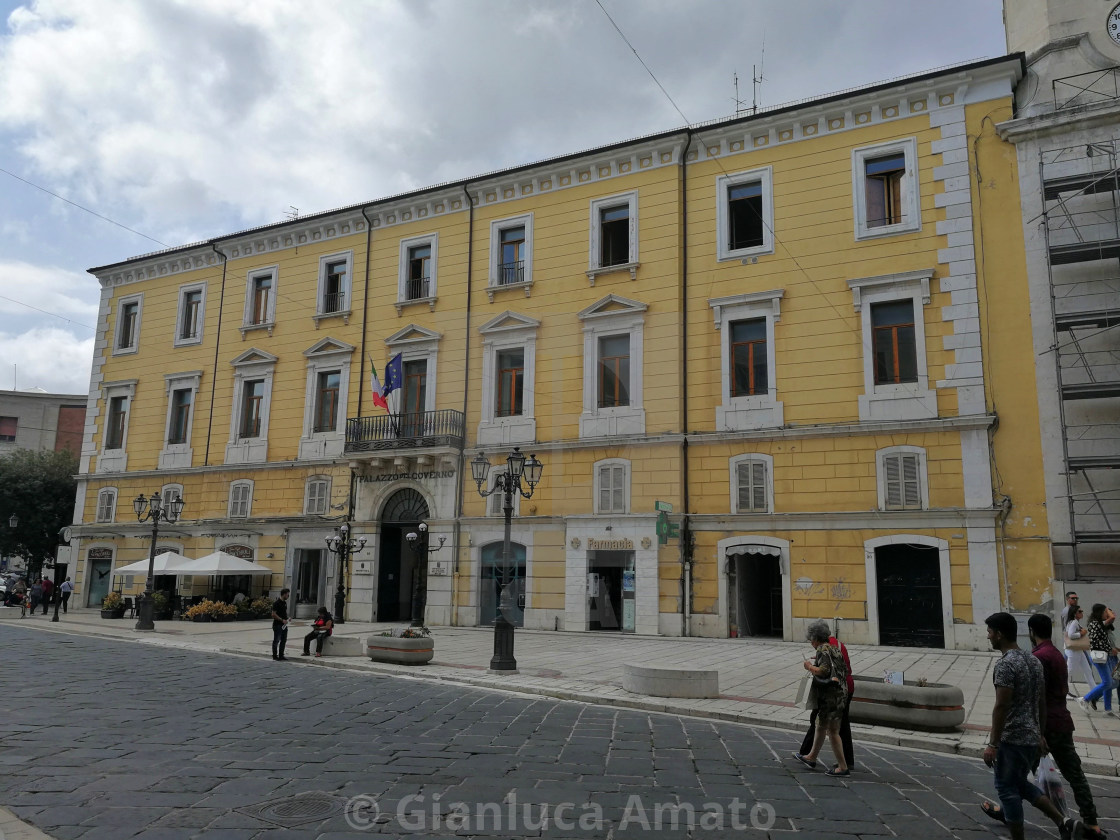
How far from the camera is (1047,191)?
60.6 feet

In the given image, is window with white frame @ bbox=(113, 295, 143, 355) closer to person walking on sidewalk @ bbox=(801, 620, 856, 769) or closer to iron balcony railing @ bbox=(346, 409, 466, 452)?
iron balcony railing @ bbox=(346, 409, 466, 452)

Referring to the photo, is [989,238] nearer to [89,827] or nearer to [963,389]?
[963,389]

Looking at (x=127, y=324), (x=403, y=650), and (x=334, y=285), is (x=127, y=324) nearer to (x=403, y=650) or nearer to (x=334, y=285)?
(x=334, y=285)

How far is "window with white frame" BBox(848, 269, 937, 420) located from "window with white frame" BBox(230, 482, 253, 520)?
20.2m

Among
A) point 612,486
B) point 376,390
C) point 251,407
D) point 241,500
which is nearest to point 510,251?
point 376,390

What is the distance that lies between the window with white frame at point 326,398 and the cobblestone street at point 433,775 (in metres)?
15.9

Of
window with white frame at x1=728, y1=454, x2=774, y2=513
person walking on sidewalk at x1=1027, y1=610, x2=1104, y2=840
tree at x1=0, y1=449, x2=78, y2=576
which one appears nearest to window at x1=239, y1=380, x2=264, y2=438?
tree at x1=0, y1=449, x2=78, y2=576

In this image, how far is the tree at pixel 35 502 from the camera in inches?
1458

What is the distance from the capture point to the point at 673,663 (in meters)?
15.2

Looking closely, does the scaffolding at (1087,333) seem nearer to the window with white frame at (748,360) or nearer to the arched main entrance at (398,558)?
the window with white frame at (748,360)

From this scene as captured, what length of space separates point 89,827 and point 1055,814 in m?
6.73

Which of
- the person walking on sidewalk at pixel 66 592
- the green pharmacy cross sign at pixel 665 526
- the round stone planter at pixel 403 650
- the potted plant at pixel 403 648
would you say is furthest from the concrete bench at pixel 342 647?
the person walking on sidewalk at pixel 66 592

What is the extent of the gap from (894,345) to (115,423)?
28.8 m

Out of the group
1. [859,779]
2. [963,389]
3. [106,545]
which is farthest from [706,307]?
[106,545]
